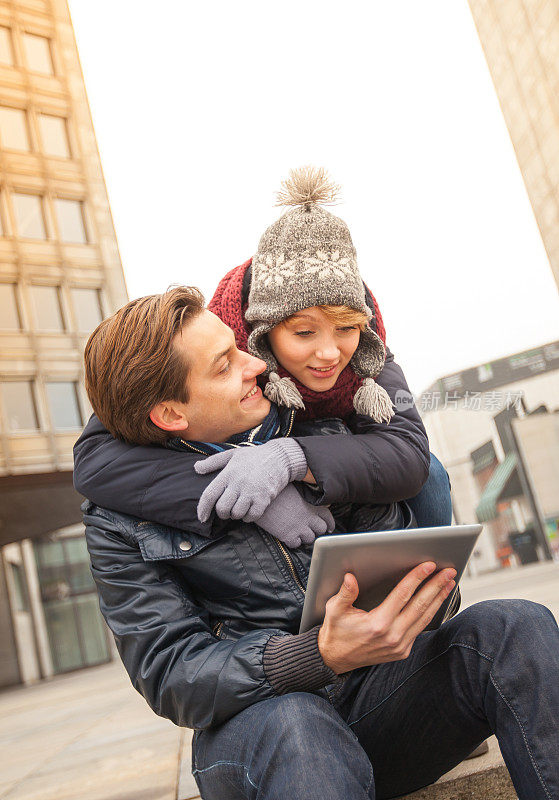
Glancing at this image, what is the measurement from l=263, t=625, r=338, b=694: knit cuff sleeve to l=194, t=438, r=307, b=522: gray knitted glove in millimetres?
244

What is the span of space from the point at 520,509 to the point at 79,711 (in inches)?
523

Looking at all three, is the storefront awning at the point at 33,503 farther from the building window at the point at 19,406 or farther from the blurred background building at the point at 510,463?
the blurred background building at the point at 510,463

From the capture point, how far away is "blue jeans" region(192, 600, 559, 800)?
108 centimetres

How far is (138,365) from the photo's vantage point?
151 cm

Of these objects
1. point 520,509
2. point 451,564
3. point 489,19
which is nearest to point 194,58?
point 489,19

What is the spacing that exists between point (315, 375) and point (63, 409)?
509 inches

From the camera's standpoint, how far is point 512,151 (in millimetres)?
14469

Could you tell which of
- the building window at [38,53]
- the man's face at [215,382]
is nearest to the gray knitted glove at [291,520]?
the man's face at [215,382]

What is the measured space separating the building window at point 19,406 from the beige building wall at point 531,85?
33.7 ft

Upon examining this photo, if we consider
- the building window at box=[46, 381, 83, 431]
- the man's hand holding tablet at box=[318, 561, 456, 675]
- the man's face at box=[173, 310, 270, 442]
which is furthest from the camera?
the building window at box=[46, 381, 83, 431]

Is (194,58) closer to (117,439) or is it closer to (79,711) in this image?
(79,711)

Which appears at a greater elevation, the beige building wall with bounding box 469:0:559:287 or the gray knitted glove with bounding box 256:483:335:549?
the beige building wall with bounding box 469:0:559:287

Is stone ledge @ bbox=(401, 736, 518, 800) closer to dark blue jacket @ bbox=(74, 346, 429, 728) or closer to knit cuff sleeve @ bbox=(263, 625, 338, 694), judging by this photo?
dark blue jacket @ bbox=(74, 346, 429, 728)

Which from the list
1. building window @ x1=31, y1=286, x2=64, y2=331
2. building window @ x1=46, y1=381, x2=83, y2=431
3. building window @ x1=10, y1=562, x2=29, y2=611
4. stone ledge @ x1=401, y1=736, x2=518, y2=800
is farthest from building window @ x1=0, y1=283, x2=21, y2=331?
stone ledge @ x1=401, y1=736, x2=518, y2=800
